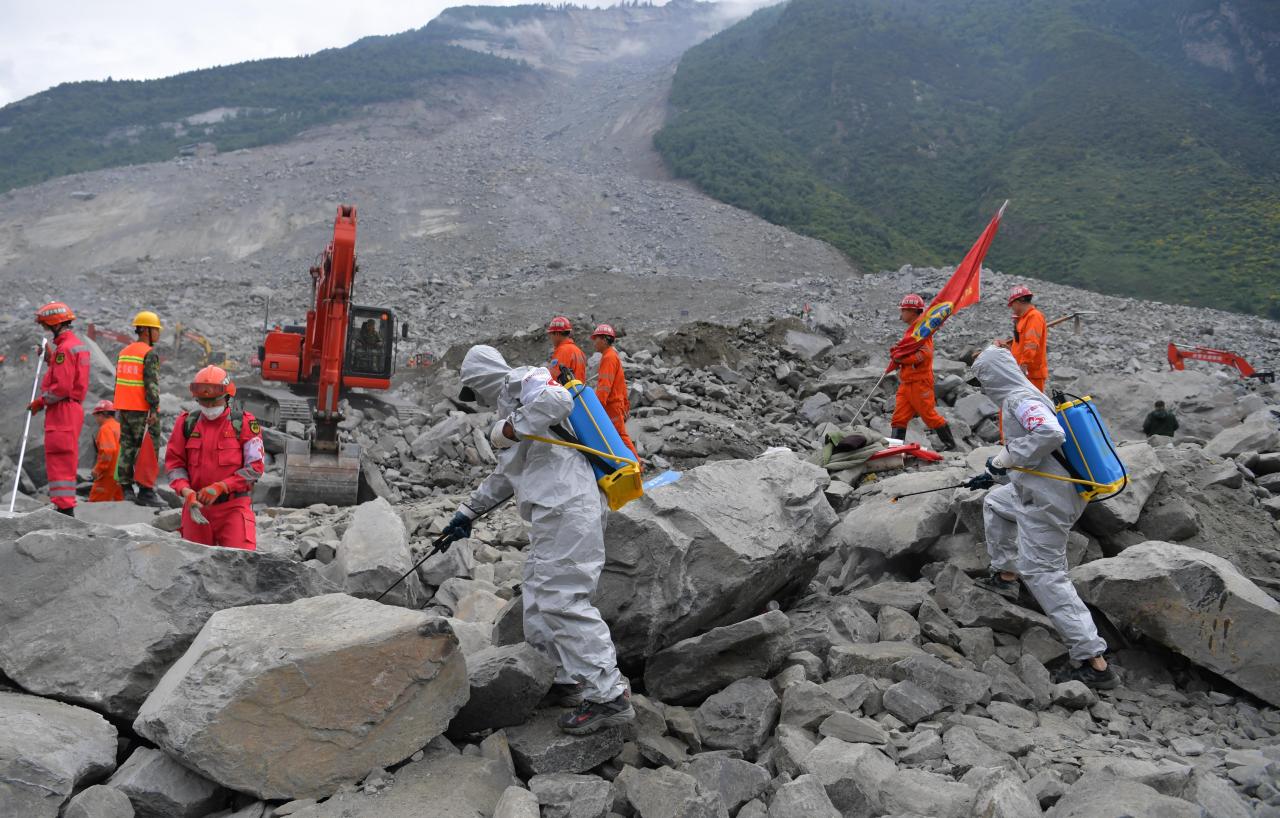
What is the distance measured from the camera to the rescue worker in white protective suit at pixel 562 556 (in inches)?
147

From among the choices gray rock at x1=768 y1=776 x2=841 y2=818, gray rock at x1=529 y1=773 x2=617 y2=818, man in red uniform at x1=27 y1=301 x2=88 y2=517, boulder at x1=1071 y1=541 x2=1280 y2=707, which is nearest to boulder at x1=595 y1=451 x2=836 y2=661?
gray rock at x1=529 y1=773 x2=617 y2=818

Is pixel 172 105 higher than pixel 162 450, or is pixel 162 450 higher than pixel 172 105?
pixel 172 105

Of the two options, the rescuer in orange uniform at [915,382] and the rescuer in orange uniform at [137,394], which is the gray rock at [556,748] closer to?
the rescuer in orange uniform at [137,394]

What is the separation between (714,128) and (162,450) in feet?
125

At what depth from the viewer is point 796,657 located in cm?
453

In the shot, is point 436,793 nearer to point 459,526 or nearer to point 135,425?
point 459,526

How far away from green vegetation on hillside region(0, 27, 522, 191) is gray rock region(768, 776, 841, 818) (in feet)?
144

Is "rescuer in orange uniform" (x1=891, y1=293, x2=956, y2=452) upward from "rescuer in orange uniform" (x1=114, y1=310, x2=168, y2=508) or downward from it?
downward

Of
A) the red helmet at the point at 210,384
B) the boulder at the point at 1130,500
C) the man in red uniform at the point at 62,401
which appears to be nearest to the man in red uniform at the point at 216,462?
the red helmet at the point at 210,384

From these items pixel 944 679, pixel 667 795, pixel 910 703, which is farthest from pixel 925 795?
pixel 944 679

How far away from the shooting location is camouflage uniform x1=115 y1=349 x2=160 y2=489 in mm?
7281

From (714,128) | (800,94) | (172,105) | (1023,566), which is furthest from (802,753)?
(172,105)

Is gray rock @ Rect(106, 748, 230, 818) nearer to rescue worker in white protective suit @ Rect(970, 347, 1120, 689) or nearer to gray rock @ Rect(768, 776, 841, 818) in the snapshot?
gray rock @ Rect(768, 776, 841, 818)

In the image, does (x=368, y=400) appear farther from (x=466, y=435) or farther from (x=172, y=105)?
(x=172, y=105)
